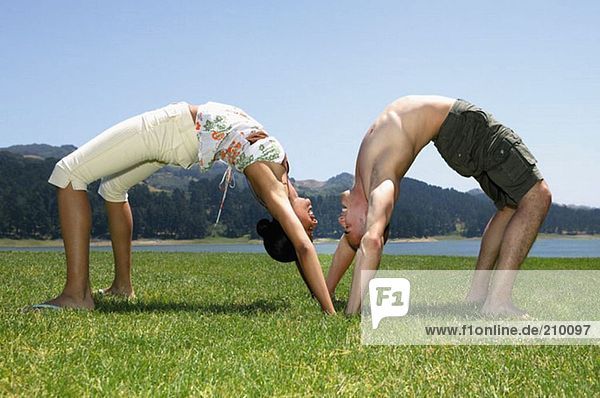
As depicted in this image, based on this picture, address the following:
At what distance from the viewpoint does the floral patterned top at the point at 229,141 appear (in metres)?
5.94

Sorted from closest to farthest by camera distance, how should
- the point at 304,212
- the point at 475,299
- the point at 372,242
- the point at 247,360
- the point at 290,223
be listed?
the point at 247,360, the point at 372,242, the point at 290,223, the point at 304,212, the point at 475,299

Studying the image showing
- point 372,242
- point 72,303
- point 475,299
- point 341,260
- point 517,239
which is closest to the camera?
point 372,242

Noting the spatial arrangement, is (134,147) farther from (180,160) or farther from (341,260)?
(341,260)

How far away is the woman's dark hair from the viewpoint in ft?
20.2

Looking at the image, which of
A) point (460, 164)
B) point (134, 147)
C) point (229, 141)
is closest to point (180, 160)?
point (134, 147)

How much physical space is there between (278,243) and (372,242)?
1.14 m

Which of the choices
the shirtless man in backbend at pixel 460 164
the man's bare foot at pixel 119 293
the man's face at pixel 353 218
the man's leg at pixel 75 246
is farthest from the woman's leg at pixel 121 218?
the shirtless man in backbend at pixel 460 164

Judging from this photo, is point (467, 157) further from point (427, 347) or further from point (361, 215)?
point (427, 347)

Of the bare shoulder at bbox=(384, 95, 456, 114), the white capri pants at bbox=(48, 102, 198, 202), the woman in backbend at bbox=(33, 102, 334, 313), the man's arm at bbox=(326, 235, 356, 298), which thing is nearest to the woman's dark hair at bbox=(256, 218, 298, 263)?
the woman in backbend at bbox=(33, 102, 334, 313)

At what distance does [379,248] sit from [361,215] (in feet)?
3.12

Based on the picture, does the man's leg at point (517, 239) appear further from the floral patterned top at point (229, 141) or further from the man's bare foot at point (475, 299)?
the floral patterned top at point (229, 141)

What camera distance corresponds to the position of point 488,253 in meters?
6.79

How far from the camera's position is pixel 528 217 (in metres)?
6.06

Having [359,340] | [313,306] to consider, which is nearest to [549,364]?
[359,340]
